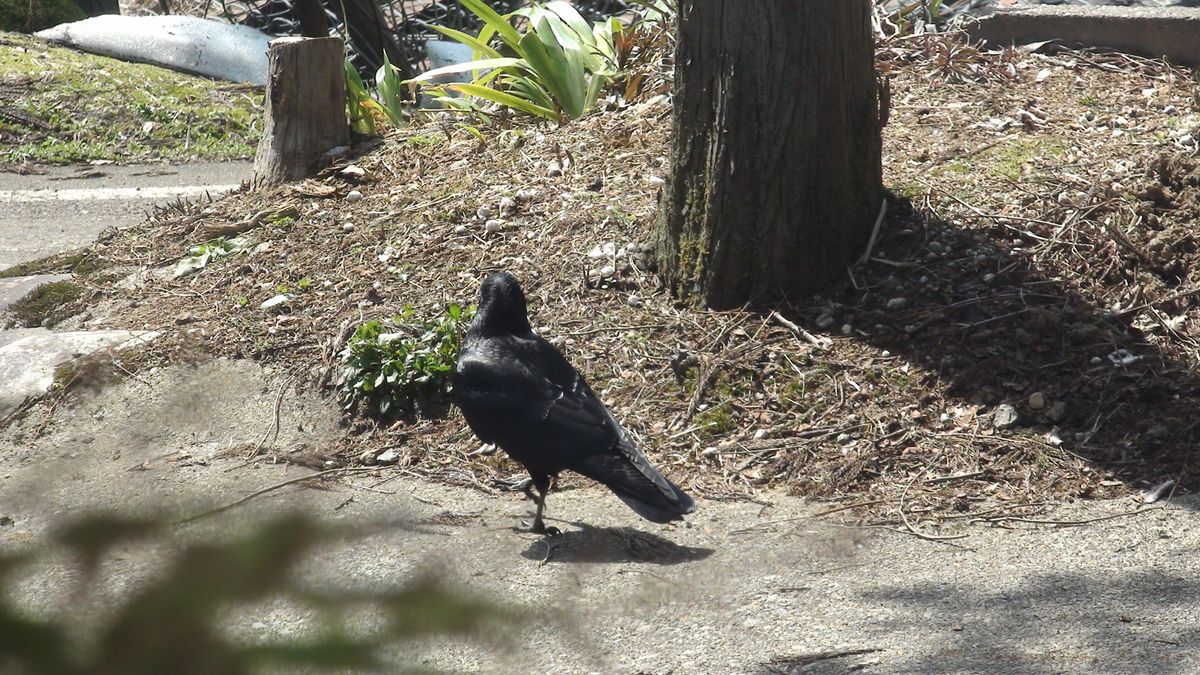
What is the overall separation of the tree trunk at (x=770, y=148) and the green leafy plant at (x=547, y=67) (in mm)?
2151

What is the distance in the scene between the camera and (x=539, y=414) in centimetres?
396

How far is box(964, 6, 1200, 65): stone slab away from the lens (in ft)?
22.7

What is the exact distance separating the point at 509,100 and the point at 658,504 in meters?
4.13

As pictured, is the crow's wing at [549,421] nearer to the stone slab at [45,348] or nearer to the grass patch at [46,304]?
the stone slab at [45,348]

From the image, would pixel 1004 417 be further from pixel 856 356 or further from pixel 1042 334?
pixel 856 356

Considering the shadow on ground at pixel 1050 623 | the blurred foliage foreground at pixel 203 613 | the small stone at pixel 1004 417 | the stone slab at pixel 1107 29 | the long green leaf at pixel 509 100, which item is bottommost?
the shadow on ground at pixel 1050 623

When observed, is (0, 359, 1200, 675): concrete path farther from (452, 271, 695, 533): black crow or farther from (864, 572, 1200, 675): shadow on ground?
(452, 271, 695, 533): black crow

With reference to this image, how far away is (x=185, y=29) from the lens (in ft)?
37.9

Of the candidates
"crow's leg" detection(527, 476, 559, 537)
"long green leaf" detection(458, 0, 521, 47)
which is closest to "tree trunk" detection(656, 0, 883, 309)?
"crow's leg" detection(527, 476, 559, 537)

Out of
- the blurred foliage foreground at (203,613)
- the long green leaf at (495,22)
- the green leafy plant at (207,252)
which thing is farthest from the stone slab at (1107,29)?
the blurred foliage foreground at (203,613)

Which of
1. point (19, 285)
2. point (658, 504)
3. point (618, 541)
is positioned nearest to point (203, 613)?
point (658, 504)

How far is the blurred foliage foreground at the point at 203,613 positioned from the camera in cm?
69

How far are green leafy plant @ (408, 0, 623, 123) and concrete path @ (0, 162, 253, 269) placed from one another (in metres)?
2.05

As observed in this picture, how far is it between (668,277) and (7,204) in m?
5.68
